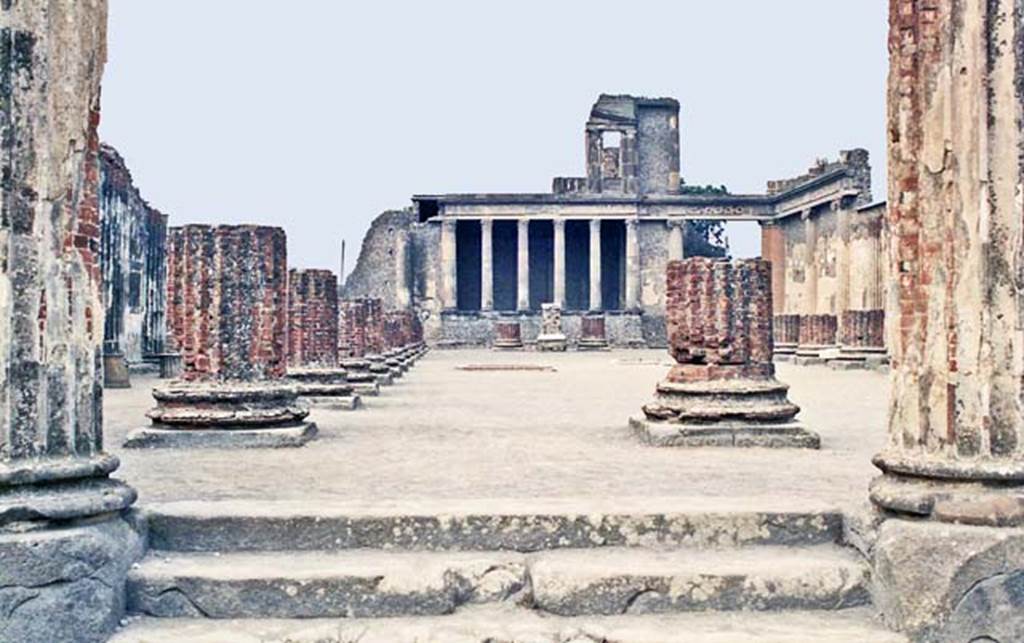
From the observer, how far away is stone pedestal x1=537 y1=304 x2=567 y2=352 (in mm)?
39875

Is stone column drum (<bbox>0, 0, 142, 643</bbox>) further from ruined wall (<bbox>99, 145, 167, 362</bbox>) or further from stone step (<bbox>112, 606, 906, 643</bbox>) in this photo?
ruined wall (<bbox>99, 145, 167, 362</bbox>)

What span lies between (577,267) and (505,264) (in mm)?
3682

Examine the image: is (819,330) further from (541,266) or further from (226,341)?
(541,266)

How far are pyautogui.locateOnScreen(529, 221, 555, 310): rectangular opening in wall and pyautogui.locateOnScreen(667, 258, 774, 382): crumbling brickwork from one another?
43.4 meters

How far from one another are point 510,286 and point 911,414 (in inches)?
1908

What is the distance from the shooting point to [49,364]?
169 inches

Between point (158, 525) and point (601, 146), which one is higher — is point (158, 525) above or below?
below

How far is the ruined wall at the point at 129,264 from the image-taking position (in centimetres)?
1888

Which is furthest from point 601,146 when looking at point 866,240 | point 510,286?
point 866,240

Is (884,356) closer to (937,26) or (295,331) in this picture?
(295,331)

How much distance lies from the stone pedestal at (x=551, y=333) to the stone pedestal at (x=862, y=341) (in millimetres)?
16085

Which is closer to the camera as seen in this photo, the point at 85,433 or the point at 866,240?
the point at 85,433

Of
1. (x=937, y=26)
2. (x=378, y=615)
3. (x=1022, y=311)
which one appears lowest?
(x=378, y=615)

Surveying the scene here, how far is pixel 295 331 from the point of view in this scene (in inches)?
500
